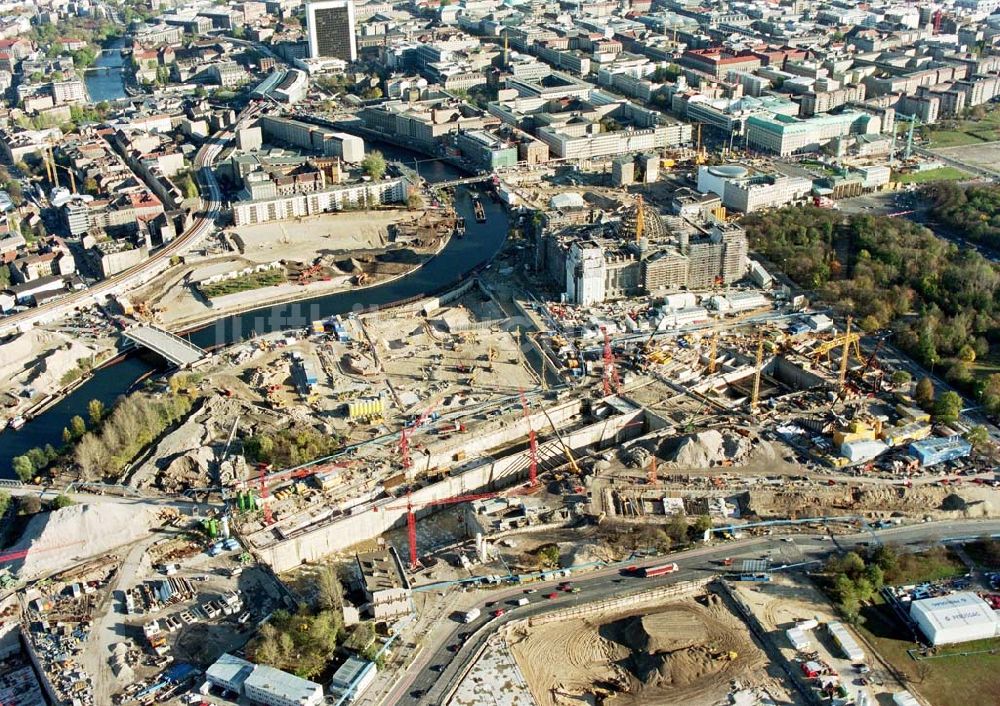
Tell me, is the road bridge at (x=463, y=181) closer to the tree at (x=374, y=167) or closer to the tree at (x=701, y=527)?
the tree at (x=374, y=167)

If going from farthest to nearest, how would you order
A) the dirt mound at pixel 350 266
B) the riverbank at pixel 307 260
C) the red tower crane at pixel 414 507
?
the dirt mound at pixel 350 266, the riverbank at pixel 307 260, the red tower crane at pixel 414 507

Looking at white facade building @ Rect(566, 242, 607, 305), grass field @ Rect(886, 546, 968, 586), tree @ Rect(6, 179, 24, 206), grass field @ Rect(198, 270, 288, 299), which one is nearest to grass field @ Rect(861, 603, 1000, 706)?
grass field @ Rect(886, 546, 968, 586)

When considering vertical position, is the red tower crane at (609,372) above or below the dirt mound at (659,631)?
above

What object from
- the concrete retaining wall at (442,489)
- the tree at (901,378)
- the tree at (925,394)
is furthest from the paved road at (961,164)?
the concrete retaining wall at (442,489)

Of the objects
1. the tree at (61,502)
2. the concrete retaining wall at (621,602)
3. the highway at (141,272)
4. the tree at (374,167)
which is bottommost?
the concrete retaining wall at (621,602)

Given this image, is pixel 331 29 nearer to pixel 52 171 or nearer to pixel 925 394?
pixel 52 171
